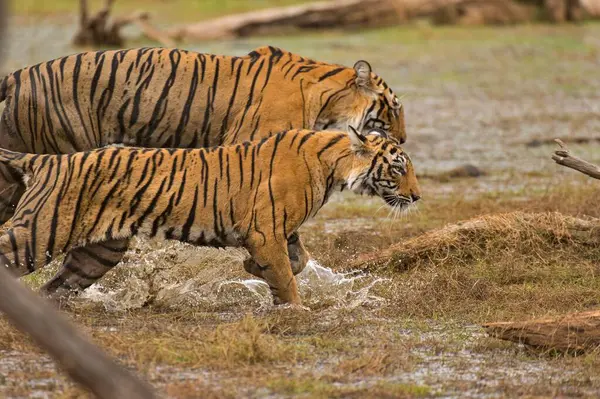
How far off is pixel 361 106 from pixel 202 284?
62.7 inches

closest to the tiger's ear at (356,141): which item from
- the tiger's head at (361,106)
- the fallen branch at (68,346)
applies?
the tiger's head at (361,106)

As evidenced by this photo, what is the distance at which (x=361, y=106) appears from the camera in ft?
26.2

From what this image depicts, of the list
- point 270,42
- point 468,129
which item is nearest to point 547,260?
point 468,129

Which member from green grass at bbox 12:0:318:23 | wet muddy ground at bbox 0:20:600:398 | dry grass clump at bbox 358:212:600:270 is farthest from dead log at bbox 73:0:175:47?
dry grass clump at bbox 358:212:600:270

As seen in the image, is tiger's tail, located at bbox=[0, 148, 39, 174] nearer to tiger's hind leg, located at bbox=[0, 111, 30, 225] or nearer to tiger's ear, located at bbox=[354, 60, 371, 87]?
tiger's hind leg, located at bbox=[0, 111, 30, 225]

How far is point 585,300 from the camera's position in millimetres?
6984

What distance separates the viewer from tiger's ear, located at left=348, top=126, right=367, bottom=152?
667cm

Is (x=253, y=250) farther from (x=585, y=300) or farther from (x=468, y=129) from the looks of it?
(x=468, y=129)

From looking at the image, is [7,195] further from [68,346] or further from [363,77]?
[68,346]

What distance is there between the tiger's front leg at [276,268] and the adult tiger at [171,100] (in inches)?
51.2

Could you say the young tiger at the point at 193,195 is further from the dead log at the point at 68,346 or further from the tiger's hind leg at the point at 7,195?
the dead log at the point at 68,346

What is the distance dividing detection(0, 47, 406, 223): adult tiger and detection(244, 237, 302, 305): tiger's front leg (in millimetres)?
1301

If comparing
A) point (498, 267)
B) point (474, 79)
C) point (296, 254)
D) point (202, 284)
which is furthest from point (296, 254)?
point (474, 79)

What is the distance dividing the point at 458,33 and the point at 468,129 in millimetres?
6759
